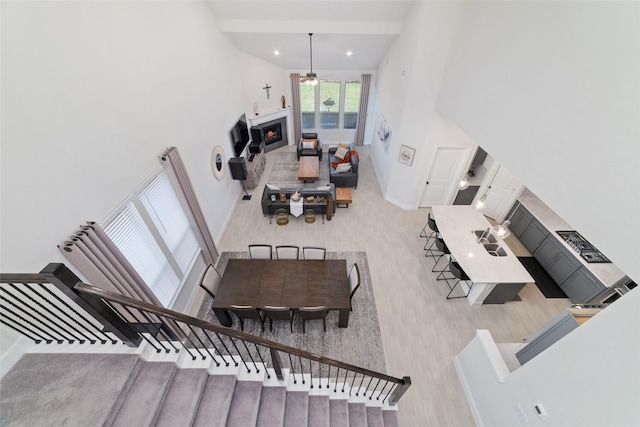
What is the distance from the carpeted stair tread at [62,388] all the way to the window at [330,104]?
9981mm

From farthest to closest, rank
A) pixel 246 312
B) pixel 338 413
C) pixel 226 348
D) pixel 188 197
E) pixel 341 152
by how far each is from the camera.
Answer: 1. pixel 341 152
2. pixel 188 197
3. pixel 246 312
4. pixel 338 413
5. pixel 226 348

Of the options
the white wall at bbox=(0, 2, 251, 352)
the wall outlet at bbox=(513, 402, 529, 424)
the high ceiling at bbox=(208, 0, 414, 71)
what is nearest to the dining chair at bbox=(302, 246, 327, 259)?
the white wall at bbox=(0, 2, 251, 352)

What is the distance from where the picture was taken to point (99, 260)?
2623mm

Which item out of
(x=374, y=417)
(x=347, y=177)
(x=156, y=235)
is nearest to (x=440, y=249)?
(x=374, y=417)

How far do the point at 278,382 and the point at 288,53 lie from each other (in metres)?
8.60

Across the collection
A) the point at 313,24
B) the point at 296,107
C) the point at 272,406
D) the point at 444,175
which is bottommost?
the point at 272,406

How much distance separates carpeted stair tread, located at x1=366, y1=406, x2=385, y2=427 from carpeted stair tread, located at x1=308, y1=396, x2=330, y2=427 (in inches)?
29.8

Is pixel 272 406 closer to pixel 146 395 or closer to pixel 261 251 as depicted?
pixel 146 395

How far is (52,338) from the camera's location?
7.65ft

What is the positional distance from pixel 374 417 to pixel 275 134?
9359 millimetres

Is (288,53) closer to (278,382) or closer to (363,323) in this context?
(363,323)

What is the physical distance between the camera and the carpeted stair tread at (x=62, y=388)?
Result: 74.8 inches

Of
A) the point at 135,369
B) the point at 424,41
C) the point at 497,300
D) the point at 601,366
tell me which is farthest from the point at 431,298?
the point at 424,41

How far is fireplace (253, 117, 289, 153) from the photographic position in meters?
9.56
